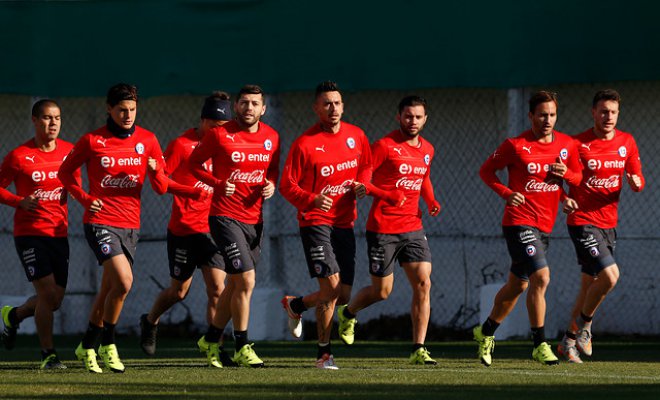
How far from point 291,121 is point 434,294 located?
2.93 meters

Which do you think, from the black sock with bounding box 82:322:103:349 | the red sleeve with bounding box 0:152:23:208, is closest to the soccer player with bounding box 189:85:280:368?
the black sock with bounding box 82:322:103:349

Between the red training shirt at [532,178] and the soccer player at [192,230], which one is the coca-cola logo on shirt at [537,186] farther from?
the soccer player at [192,230]

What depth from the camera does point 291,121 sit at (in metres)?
18.9

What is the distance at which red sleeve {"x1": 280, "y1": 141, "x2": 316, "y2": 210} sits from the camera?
12172 mm

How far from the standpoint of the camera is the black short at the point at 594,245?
1345cm

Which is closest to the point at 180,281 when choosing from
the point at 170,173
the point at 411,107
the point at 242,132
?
the point at 170,173

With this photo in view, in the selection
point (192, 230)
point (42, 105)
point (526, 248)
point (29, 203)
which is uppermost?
point (42, 105)

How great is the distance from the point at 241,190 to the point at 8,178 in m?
2.20

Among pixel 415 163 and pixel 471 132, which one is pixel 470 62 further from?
pixel 415 163

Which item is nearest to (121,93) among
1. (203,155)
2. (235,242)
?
(203,155)

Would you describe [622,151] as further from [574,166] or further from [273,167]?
[273,167]

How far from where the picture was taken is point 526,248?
12.7 m

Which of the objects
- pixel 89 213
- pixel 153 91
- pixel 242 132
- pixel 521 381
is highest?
pixel 153 91

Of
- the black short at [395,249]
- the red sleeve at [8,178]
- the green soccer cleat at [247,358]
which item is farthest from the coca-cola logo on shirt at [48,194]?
the black short at [395,249]
